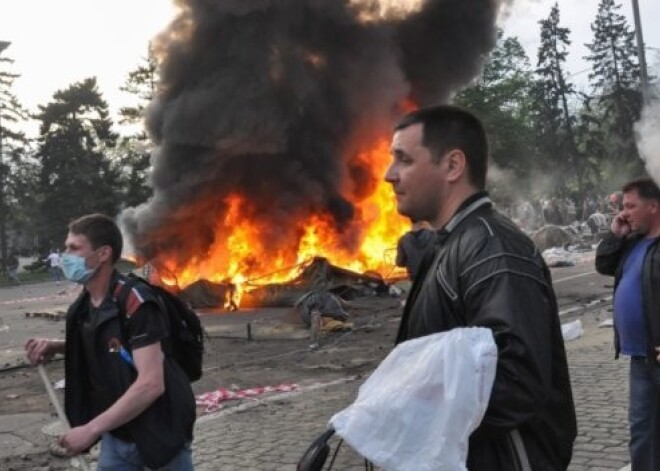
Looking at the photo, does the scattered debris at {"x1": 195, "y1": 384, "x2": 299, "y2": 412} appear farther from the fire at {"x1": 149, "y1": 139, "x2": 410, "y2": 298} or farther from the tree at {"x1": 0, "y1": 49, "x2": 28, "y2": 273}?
the tree at {"x1": 0, "y1": 49, "x2": 28, "y2": 273}

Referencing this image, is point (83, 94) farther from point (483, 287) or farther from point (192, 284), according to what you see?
point (483, 287)

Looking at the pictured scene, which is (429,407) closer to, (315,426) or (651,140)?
(651,140)

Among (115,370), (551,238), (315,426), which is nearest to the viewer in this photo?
(115,370)

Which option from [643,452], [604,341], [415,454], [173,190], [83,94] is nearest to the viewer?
[415,454]

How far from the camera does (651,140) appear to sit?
3707 mm

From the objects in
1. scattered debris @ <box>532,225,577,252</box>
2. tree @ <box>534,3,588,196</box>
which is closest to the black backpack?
scattered debris @ <box>532,225,577,252</box>

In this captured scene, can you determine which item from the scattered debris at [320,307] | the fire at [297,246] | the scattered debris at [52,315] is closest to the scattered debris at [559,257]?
the fire at [297,246]

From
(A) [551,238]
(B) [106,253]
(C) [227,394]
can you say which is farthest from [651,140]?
(A) [551,238]

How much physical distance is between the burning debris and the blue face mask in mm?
15060

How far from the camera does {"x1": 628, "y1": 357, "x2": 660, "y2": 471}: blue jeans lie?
13.1 feet

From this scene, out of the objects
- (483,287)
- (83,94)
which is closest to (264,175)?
(483,287)

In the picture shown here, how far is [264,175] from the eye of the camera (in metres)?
21.6

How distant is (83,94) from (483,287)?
51521mm

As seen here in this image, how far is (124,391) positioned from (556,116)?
186 feet
